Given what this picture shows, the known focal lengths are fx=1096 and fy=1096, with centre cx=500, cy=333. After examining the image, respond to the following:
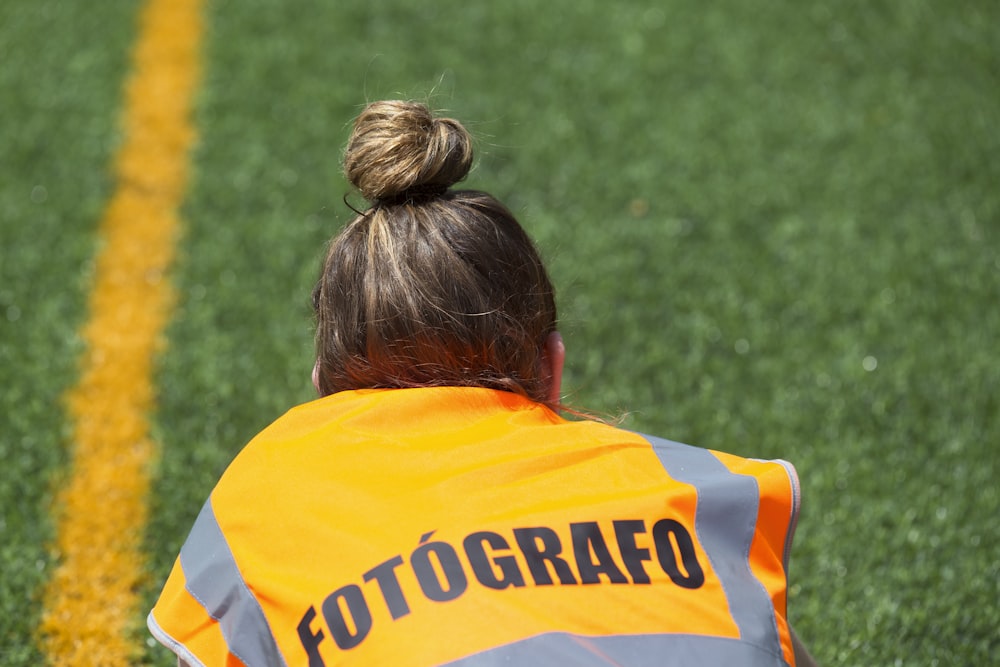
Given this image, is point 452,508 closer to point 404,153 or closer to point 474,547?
point 474,547

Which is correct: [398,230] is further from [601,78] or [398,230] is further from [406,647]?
[601,78]

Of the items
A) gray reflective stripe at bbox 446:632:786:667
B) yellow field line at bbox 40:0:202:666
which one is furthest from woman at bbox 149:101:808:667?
yellow field line at bbox 40:0:202:666

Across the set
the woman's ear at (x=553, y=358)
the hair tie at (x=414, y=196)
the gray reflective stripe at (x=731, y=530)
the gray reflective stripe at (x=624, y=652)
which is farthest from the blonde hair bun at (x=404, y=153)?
the gray reflective stripe at (x=624, y=652)

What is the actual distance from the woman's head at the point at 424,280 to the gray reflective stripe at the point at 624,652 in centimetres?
54

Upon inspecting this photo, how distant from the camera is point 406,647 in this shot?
147 centimetres

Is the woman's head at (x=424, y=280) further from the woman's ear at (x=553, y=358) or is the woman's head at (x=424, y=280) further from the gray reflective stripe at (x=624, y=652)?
the gray reflective stripe at (x=624, y=652)

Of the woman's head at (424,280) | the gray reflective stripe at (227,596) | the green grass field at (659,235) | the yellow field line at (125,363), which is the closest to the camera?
the gray reflective stripe at (227,596)

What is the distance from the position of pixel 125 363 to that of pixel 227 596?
179 centimetres

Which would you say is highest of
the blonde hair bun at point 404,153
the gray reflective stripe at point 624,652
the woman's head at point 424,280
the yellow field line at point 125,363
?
the blonde hair bun at point 404,153

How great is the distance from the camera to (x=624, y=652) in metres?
1.49

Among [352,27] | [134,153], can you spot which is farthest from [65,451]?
[352,27]

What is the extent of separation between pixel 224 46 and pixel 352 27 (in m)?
0.54

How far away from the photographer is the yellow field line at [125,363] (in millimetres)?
2562

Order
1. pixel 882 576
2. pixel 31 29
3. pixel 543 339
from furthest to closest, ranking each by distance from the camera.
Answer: pixel 31 29 → pixel 882 576 → pixel 543 339
